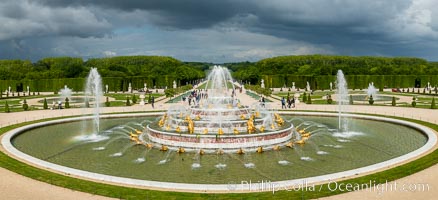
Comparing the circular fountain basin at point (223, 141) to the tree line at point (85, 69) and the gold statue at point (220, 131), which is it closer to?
the gold statue at point (220, 131)

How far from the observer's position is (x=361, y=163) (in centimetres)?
1838

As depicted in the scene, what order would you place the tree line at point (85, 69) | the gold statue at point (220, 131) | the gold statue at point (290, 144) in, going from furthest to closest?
the tree line at point (85, 69) → the gold statue at point (220, 131) → the gold statue at point (290, 144)

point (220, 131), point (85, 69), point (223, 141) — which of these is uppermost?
point (85, 69)

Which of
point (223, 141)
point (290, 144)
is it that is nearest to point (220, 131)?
point (223, 141)

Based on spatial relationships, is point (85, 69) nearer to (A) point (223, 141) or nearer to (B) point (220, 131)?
(B) point (220, 131)

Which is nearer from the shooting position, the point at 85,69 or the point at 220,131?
the point at 220,131

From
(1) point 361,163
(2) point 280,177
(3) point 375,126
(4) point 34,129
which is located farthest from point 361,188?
(4) point 34,129

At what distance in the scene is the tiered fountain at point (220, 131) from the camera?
21.9 m

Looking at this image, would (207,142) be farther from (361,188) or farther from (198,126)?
(361,188)

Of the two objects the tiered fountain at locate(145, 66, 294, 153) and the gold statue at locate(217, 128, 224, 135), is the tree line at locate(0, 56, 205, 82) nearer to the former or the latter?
the tiered fountain at locate(145, 66, 294, 153)

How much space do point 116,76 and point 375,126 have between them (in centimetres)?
7431

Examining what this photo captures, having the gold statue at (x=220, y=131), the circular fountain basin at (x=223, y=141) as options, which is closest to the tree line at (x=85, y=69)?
the gold statue at (x=220, y=131)

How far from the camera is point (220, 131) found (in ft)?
76.5

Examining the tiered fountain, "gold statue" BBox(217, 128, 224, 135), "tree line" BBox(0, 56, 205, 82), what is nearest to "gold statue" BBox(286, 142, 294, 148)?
the tiered fountain
